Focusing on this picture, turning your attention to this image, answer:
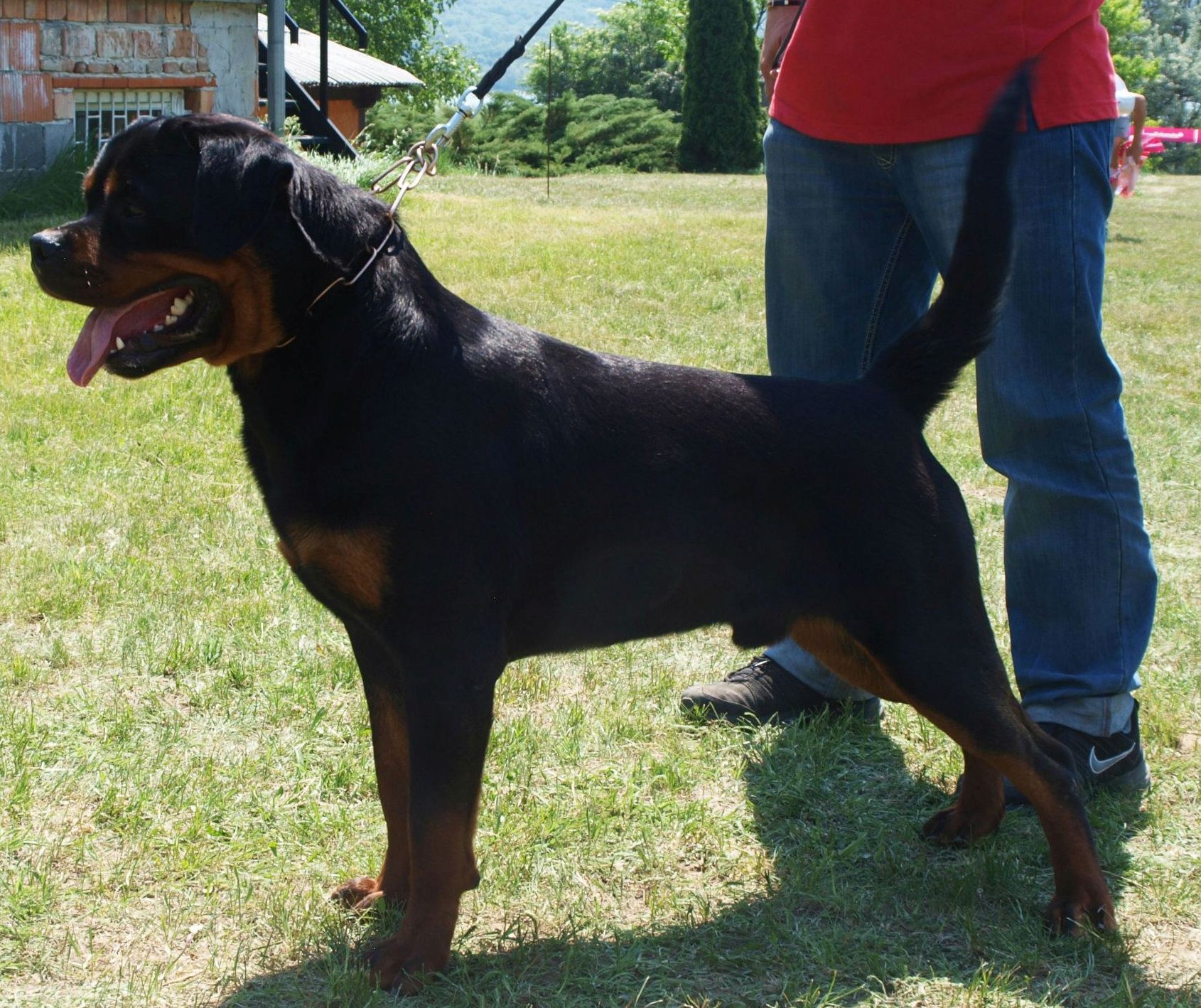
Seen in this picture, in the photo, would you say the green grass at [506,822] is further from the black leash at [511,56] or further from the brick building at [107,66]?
the brick building at [107,66]

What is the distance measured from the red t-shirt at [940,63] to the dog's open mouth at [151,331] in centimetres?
181

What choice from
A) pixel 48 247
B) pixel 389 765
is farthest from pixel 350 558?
pixel 48 247

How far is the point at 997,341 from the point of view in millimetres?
3312

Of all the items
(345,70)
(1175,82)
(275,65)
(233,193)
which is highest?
(1175,82)

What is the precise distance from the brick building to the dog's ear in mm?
8373

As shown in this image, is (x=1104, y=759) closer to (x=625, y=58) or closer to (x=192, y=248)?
(x=192, y=248)

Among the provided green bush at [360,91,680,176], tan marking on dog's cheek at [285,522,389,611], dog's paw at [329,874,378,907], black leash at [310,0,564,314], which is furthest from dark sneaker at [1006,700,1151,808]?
green bush at [360,91,680,176]

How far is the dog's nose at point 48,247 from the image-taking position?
96.7 inches

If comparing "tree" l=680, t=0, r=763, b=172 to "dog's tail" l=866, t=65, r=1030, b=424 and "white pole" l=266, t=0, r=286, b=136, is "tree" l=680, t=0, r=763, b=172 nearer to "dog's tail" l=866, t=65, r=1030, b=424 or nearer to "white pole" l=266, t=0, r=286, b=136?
"white pole" l=266, t=0, r=286, b=136

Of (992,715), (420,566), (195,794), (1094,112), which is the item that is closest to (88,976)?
(195,794)

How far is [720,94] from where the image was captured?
30109mm

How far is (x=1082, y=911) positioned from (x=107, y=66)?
11.4 metres

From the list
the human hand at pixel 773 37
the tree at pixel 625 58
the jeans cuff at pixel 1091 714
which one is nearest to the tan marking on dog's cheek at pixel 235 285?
the human hand at pixel 773 37

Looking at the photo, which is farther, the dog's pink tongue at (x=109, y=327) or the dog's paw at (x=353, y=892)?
the dog's paw at (x=353, y=892)
